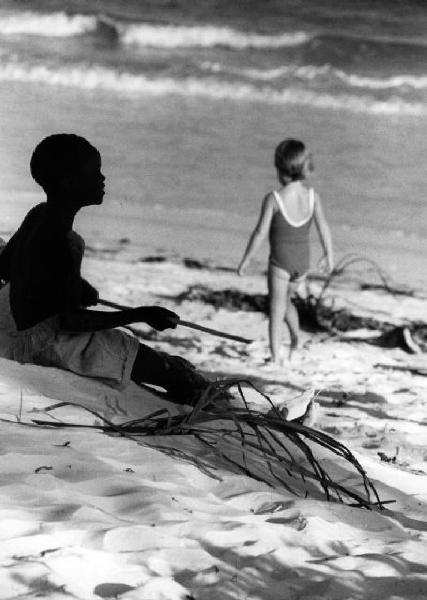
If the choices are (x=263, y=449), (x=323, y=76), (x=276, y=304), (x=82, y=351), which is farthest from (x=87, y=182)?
(x=323, y=76)

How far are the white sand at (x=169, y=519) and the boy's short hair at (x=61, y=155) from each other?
0.74 m

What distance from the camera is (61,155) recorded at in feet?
12.1

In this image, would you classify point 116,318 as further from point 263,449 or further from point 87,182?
point 263,449

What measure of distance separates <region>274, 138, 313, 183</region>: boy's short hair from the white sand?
200cm

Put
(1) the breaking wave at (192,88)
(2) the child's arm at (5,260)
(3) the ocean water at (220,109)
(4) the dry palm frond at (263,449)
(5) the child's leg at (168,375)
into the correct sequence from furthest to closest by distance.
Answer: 1. (1) the breaking wave at (192,88)
2. (3) the ocean water at (220,109)
3. (2) the child's arm at (5,260)
4. (5) the child's leg at (168,375)
5. (4) the dry palm frond at (263,449)

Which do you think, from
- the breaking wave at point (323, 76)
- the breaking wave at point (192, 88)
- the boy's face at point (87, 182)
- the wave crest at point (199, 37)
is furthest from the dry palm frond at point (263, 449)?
the wave crest at point (199, 37)

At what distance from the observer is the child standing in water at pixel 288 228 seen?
5.93 meters

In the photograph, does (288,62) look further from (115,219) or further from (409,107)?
(115,219)

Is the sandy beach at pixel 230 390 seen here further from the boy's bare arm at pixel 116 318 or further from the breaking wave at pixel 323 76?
the breaking wave at pixel 323 76

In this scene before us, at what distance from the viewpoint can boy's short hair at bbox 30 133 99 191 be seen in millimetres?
3670

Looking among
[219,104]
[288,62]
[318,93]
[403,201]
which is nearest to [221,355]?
[403,201]

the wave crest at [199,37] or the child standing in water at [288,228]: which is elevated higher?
the wave crest at [199,37]

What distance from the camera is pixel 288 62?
76.9ft

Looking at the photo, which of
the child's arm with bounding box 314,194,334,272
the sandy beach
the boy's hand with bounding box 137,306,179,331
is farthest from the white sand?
the child's arm with bounding box 314,194,334,272
